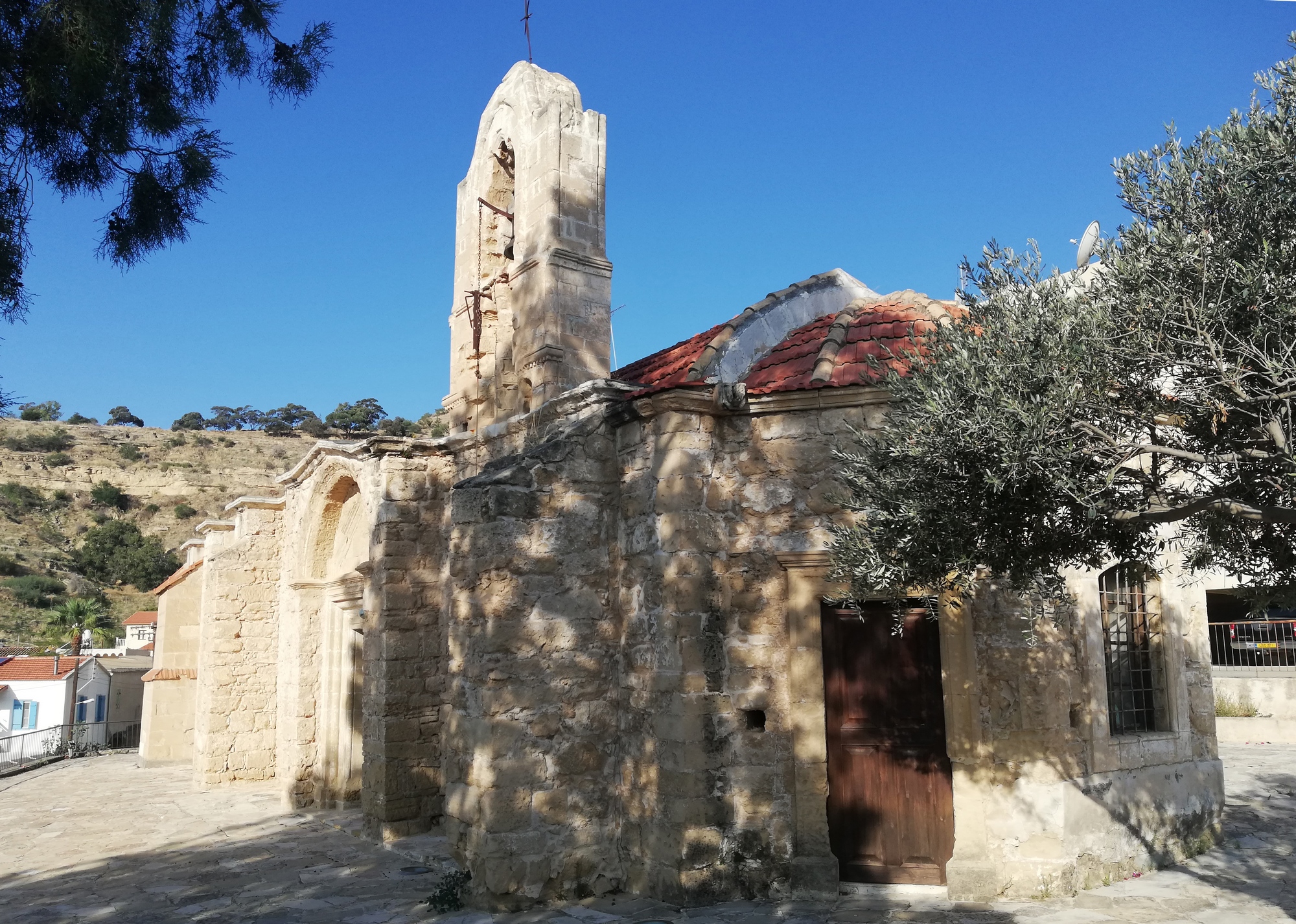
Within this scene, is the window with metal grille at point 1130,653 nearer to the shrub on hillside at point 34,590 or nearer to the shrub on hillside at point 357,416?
the shrub on hillside at point 34,590

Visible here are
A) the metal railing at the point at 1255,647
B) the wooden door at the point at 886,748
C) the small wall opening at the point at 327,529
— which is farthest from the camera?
the metal railing at the point at 1255,647

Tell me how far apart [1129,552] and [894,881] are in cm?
317

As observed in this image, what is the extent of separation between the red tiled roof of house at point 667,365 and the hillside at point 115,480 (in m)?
43.4

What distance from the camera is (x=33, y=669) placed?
26.5m

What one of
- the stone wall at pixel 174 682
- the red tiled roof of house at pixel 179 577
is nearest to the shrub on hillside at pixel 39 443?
the red tiled roof of house at pixel 179 577

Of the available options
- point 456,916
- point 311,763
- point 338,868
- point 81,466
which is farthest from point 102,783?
point 81,466

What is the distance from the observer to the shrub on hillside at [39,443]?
194ft

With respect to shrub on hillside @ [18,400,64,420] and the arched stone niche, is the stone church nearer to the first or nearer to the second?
the arched stone niche

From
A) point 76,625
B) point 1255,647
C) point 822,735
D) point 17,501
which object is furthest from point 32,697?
point 17,501

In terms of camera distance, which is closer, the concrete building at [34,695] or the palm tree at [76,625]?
the concrete building at [34,695]

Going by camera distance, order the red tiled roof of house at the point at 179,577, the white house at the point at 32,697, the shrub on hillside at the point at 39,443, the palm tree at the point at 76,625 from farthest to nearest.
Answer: the shrub on hillside at the point at 39,443 < the palm tree at the point at 76,625 < the white house at the point at 32,697 < the red tiled roof of house at the point at 179,577

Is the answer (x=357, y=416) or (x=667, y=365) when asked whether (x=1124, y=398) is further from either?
(x=357, y=416)

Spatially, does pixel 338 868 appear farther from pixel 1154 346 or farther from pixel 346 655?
pixel 1154 346

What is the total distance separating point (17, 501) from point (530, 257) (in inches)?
2225
